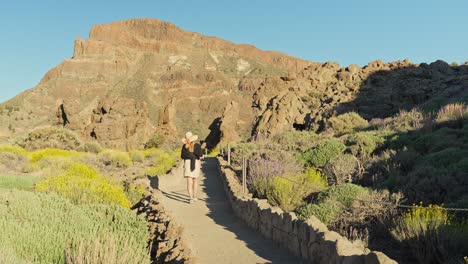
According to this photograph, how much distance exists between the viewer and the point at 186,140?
37.4 ft

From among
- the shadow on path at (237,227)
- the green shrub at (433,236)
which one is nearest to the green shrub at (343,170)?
the shadow on path at (237,227)

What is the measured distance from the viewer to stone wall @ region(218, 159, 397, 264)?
15.1 feet

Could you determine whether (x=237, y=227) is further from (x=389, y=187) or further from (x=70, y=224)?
(x=389, y=187)

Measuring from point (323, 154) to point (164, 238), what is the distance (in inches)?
332

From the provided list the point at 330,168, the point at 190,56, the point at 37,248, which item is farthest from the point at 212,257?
the point at 190,56

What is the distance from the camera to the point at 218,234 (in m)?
8.02

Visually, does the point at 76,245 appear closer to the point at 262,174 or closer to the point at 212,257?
the point at 212,257

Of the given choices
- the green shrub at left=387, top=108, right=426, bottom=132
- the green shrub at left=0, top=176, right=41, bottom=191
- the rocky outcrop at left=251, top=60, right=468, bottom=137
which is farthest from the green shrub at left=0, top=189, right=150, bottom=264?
the rocky outcrop at left=251, top=60, right=468, bottom=137

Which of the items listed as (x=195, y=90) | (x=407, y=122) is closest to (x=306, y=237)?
(x=407, y=122)

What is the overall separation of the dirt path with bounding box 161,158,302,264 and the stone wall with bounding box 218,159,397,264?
0.17 meters

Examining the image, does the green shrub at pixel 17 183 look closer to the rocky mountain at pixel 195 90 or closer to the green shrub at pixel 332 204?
the green shrub at pixel 332 204

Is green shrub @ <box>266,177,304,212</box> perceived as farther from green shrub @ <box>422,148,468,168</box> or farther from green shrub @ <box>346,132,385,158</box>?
green shrub @ <box>346,132,385,158</box>

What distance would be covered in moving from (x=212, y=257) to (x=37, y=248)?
8.64ft

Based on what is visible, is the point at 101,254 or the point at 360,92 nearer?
the point at 101,254
